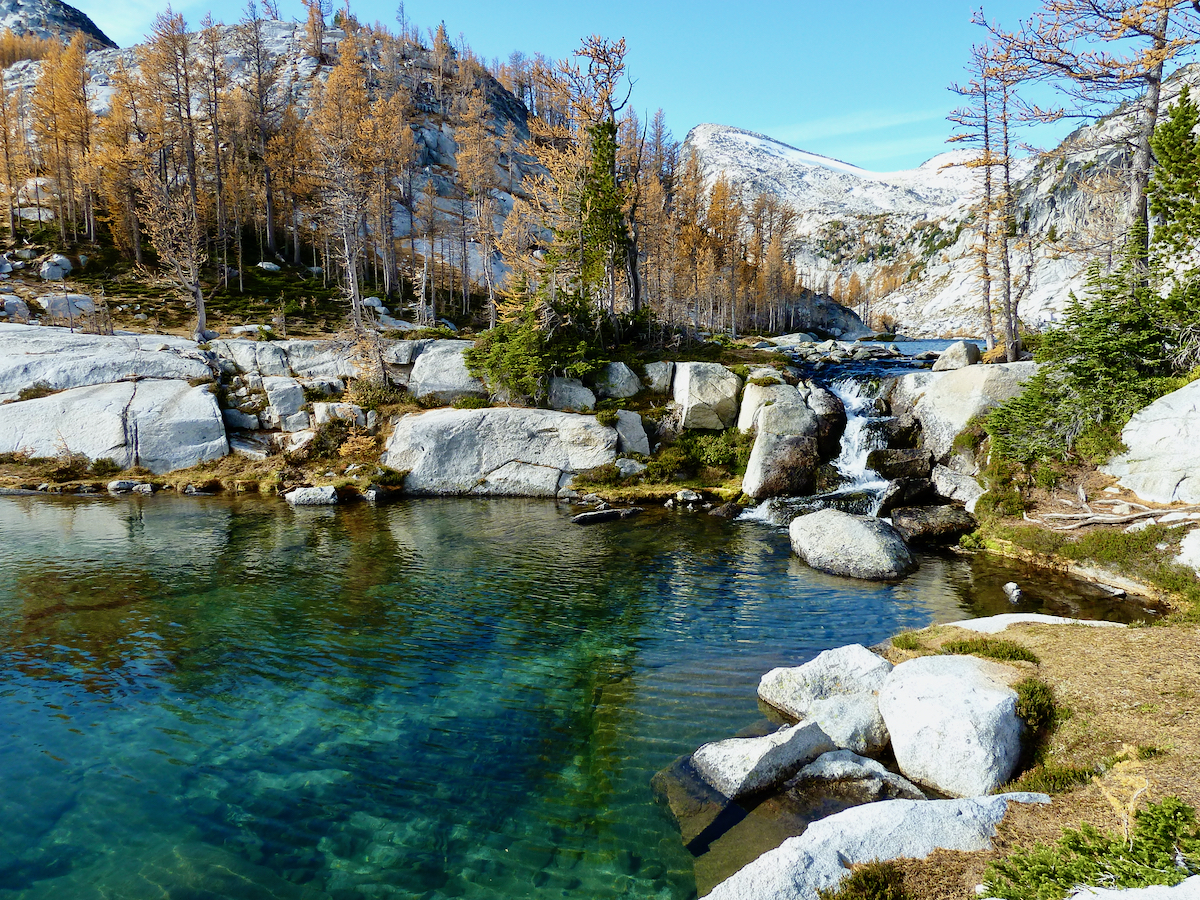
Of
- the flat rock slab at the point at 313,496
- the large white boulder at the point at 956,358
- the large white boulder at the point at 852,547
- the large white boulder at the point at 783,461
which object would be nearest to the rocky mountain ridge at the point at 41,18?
the flat rock slab at the point at 313,496

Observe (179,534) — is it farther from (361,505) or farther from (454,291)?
(454,291)

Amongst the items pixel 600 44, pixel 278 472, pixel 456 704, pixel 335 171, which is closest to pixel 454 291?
pixel 335 171

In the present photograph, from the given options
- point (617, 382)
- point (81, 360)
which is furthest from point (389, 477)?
point (81, 360)

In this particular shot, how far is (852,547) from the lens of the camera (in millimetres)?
16641

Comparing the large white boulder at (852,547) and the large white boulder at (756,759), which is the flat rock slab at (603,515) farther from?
the large white boulder at (756,759)

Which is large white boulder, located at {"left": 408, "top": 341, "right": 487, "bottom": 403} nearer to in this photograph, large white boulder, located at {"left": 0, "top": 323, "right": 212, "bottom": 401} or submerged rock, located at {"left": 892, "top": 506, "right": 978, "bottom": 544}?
large white boulder, located at {"left": 0, "top": 323, "right": 212, "bottom": 401}

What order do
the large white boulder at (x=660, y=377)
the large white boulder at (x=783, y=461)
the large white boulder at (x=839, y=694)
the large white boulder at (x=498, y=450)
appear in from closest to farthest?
the large white boulder at (x=839, y=694) < the large white boulder at (x=783, y=461) < the large white boulder at (x=498, y=450) < the large white boulder at (x=660, y=377)

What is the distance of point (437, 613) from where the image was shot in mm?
13836

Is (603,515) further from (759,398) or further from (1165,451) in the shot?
(1165,451)

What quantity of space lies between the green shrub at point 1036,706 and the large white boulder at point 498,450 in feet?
69.4

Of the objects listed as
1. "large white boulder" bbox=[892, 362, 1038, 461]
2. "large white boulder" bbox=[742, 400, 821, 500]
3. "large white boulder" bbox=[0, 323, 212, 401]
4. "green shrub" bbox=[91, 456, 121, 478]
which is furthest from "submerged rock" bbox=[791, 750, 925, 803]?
"large white boulder" bbox=[0, 323, 212, 401]

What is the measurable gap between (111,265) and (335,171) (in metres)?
31.6

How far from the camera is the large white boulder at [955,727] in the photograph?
7.02 m

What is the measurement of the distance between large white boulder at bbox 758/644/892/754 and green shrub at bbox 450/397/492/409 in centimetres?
2379
